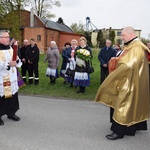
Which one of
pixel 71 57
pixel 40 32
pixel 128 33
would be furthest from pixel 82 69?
pixel 40 32

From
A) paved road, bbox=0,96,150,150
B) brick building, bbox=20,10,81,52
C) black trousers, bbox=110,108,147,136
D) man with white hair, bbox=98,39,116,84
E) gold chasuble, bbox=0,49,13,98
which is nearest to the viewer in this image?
paved road, bbox=0,96,150,150

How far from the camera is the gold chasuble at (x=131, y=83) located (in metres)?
4.58

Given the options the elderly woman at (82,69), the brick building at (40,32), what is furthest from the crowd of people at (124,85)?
the brick building at (40,32)

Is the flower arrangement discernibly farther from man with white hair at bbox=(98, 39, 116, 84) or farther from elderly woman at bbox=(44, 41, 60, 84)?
elderly woman at bbox=(44, 41, 60, 84)

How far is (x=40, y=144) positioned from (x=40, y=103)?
3.17 m

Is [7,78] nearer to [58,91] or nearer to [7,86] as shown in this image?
[7,86]

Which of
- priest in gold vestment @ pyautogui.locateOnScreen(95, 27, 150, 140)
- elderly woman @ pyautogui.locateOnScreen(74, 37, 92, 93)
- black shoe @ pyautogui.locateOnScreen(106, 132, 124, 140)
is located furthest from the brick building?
black shoe @ pyautogui.locateOnScreen(106, 132, 124, 140)

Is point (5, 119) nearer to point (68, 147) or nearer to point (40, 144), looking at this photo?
point (40, 144)

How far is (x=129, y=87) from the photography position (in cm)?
460

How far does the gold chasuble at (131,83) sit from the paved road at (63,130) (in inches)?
19.4

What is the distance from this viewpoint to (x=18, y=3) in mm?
25328

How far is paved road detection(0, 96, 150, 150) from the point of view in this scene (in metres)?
4.55

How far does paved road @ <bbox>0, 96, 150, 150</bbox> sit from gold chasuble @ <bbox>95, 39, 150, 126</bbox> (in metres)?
0.49

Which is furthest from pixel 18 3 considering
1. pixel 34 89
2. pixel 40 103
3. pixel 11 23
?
pixel 40 103
